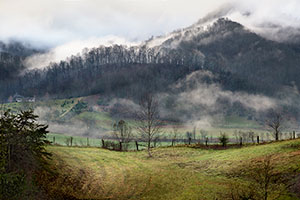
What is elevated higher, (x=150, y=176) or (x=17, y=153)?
(x=17, y=153)

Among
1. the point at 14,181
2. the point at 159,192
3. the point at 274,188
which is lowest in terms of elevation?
the point at 159,192

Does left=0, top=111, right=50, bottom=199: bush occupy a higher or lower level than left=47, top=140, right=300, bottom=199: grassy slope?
higher

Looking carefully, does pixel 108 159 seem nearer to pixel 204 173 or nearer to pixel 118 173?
pixel 118 173

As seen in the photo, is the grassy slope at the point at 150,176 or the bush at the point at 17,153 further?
the grassy slope at the point at 150,176

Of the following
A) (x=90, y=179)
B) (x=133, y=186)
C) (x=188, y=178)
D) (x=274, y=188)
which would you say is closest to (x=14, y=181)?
(x=90, y=179)

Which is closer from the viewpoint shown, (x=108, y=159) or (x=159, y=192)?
(x=159, y=192)

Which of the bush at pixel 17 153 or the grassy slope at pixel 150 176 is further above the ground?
the bush at pixel 17 153

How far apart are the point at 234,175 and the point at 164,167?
13058 mm

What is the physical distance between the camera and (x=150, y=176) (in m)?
36.8

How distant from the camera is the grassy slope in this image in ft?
96.7

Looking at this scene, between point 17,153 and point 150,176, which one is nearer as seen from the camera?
point 17,153

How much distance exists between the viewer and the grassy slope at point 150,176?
29.5 m

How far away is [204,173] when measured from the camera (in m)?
36.4

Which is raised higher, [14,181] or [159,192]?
[14,181]
